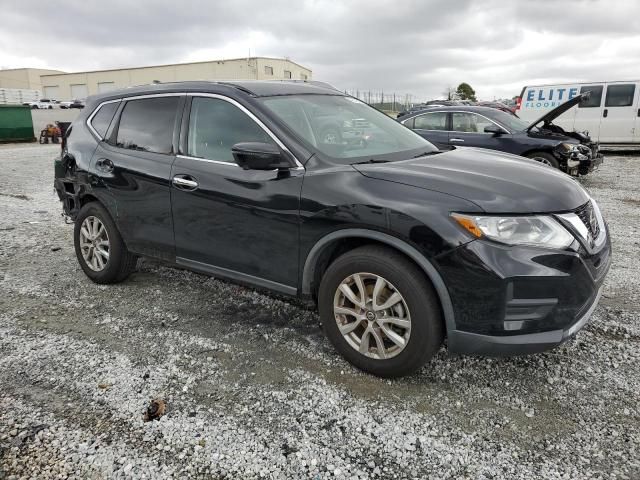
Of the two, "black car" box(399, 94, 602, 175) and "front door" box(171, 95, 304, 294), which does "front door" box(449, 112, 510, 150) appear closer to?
"black car" box(399, 94, 602, 175)

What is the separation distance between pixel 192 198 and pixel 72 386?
1.43m

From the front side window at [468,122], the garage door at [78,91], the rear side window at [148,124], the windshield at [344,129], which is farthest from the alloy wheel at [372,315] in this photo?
the garage door at [78,91]

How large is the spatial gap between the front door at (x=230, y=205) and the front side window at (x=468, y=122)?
23.0 feet

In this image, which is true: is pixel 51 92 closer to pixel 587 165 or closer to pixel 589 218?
pixel 587 165

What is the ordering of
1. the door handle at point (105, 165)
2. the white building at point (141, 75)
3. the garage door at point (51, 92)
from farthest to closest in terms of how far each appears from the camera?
the garage door at point (51, 92) < the white building at point (141, 75) < the door handle at point (105, 165)

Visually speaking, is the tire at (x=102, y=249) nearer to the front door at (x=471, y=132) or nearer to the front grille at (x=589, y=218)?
the front grille at (x=589, y=218)

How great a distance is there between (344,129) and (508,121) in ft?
23.6

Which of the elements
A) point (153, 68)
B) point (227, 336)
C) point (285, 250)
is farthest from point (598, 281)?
point (153, 68)

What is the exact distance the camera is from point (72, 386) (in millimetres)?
2895

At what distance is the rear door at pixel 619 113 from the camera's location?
13.5 meters

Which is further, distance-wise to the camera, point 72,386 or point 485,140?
point 485,140

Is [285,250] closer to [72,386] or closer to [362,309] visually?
[362,309]

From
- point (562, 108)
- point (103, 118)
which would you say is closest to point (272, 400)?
point (103, 118)

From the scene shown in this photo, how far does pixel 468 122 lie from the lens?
31.1ft
